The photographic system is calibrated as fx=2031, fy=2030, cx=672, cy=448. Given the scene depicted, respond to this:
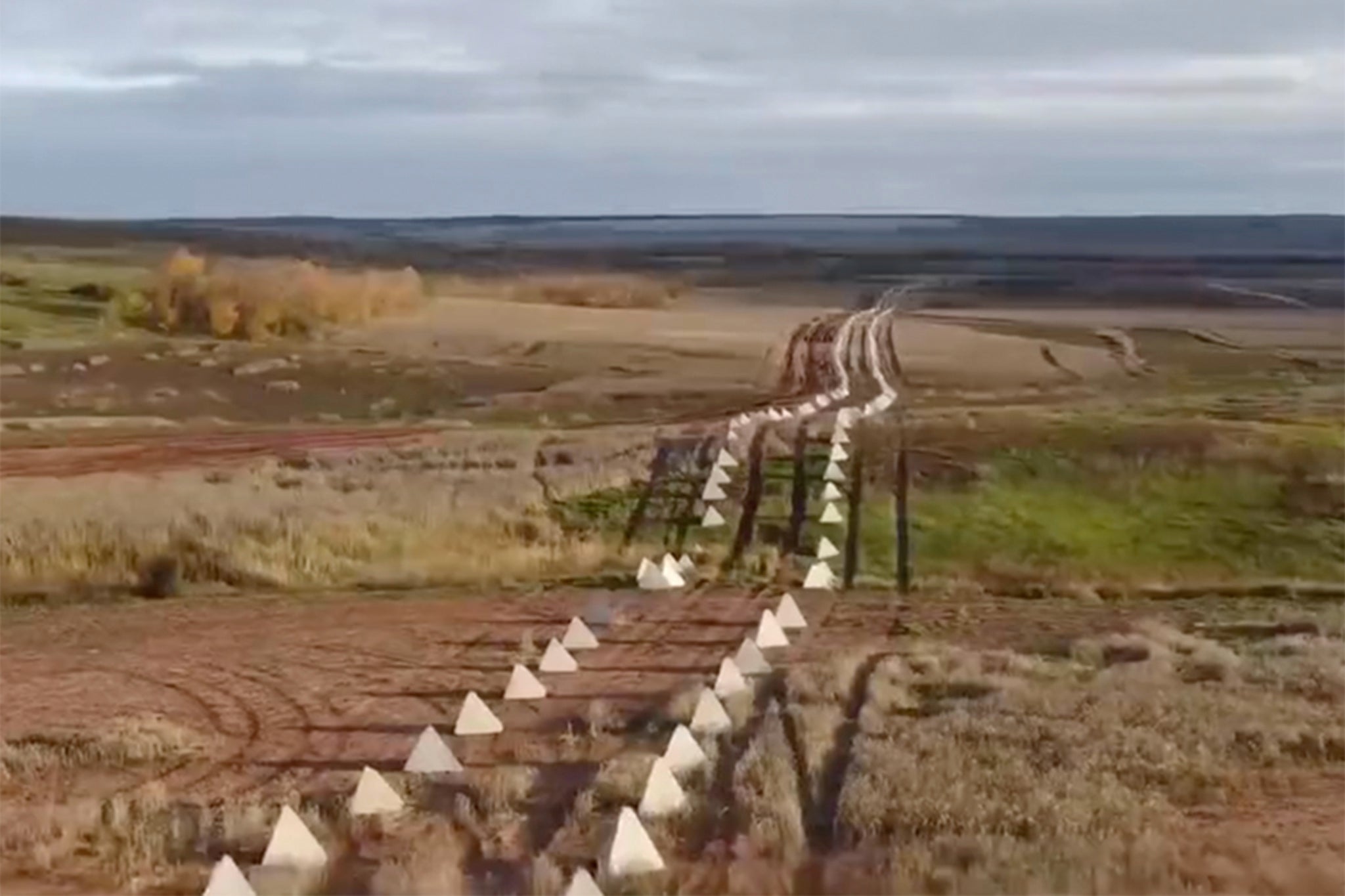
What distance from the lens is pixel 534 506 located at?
848 inches

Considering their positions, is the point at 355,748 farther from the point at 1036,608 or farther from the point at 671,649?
the point at 1036,608

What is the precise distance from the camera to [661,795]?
37.6 feet

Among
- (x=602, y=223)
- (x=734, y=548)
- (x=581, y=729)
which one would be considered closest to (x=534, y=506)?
(x=734, y=548)

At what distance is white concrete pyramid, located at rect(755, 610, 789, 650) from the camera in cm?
1600

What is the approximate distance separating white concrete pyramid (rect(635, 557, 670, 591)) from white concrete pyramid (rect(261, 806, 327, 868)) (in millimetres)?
7994

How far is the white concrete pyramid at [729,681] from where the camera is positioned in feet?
46.7

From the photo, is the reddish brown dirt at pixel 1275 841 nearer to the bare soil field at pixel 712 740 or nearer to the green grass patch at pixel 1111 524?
the bare soil field at pixel 712 740

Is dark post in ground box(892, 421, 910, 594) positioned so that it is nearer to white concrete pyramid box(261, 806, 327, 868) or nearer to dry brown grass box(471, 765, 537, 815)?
dry brown grass box(471, 765, 537, 815)

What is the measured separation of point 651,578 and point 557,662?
11.3 feet

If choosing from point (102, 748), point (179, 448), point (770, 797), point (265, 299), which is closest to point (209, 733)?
point (102, 748)

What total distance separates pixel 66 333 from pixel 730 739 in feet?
86.4

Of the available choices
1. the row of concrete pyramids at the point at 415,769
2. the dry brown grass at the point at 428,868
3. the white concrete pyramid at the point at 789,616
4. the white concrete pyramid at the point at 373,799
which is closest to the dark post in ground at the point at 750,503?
the white concrete pyramid at the point at 789,616

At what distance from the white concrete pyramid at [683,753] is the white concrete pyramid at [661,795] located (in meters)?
0.46

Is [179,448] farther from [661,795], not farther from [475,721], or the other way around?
[661,795]
